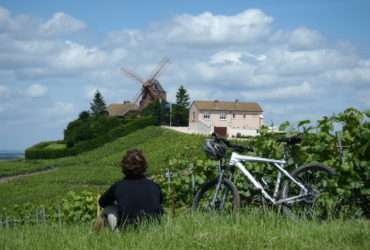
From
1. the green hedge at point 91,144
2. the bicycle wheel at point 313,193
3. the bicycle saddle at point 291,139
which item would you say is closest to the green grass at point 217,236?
the bicycle wheel at point 313,193

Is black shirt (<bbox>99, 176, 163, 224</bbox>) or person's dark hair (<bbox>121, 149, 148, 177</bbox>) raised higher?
person's dark hair (<bbox>121, 149, 148, 177</bbox>)

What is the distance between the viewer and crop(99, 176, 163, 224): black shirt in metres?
6.17

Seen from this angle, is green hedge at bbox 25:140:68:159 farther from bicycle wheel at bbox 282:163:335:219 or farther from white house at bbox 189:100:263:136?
bicycle wheel at bbox 282:163:335:219

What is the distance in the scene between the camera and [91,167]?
37406 millimetres

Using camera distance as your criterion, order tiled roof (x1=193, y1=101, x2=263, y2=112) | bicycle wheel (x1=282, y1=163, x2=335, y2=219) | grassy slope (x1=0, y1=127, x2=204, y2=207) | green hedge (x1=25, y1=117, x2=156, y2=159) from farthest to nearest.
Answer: tiled roof (x1=193, y1=101, x2=263, y2=112), green hedge (x1=25, y1=117, x2=156, y2=159), grassy slope (x1=0, y1=127, x2=204, y2=207), bicycle wheel (x1=282, y1=163, x2=335, y2=219)

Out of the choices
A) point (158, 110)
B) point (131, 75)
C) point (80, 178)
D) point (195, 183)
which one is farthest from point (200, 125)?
point (195, 183)

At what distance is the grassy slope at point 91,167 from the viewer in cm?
2709

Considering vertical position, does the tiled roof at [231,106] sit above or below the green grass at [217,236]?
above

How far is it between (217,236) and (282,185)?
6.19 feet

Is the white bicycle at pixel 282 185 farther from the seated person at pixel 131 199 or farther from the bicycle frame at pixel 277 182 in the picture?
the seated person at pixel 131 199

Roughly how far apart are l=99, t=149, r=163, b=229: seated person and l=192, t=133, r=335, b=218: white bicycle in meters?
1.07

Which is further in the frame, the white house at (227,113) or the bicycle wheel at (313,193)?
the white house at (227,113)

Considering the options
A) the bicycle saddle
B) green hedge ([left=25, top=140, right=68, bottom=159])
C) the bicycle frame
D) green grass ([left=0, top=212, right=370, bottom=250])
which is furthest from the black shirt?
green hedge ([left=25, top=140, right=68, bottom=159])

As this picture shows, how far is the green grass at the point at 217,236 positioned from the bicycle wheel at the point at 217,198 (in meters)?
0.47
